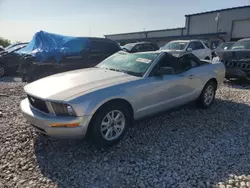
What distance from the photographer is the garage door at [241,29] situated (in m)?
26.4

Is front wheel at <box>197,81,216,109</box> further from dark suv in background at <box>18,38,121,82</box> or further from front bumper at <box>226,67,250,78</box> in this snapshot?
dark suv in background at <box>18,38,121,82</box>

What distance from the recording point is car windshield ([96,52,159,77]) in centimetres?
389

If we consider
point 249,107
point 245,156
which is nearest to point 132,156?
point 245,156

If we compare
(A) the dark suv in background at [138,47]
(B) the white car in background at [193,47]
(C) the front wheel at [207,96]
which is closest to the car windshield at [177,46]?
(B) the white car in background at [193,47]

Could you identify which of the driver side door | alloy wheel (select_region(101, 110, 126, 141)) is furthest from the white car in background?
alloy wheel (select_region(101, 110, 126, 141))

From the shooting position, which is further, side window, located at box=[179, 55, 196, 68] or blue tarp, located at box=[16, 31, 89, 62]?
blue tarp, located at box=[16, 31, 89, 62]

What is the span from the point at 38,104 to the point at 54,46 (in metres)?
6.23

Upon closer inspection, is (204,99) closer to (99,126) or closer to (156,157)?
(156,157)

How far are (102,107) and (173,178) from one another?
1.35 meters

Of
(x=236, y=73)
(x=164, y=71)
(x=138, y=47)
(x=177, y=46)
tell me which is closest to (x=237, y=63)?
(x=236, y=73)

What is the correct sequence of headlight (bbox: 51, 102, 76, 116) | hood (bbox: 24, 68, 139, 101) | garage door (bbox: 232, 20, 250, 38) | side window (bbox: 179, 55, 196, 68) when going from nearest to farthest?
headlight (bbox: 51, 102, 76, 116), hood (bbox: 24, 68, 139, 101), side window (bbox: 179, 55, 196, 68), garage door (bbox: 232, 20, 250, 38)

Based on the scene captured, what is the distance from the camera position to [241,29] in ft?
88.9

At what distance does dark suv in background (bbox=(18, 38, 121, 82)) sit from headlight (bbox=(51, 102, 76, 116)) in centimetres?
554

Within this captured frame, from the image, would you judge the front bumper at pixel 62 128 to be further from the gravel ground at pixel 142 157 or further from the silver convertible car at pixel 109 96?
the gravel ground at pixel 142 157
